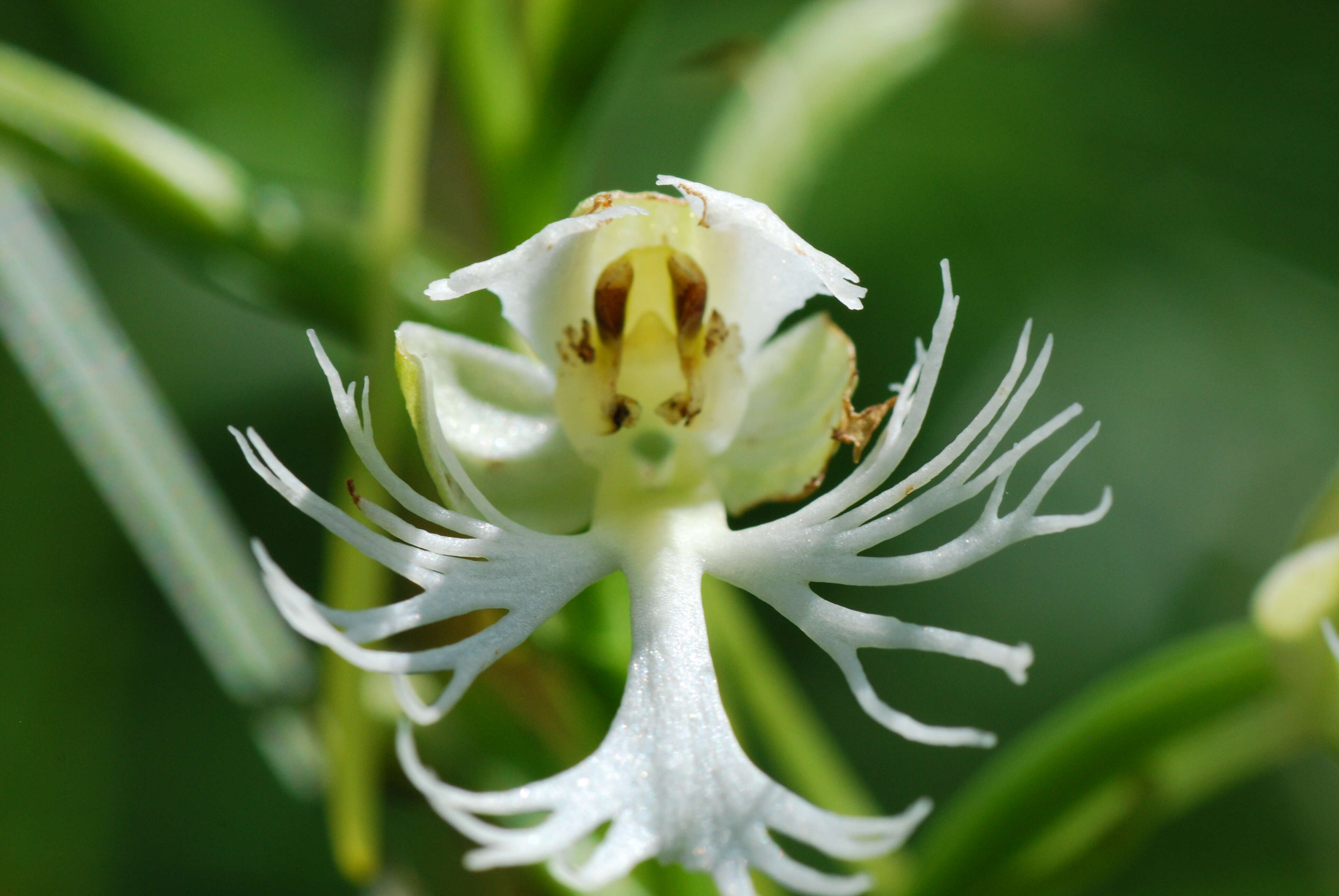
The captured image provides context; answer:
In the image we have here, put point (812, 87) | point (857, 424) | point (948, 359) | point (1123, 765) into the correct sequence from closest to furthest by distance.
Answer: point (857, 424) → point (1123, 765) → point (812, 87) → point (948, 359)

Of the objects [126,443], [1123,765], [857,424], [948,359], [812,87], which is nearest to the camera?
[857,424]

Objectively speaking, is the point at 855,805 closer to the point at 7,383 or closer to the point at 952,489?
the point at 952,489

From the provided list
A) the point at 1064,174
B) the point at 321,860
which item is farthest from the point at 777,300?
the point at 1064,174

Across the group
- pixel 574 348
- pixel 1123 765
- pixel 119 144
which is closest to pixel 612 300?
pixel 574 348

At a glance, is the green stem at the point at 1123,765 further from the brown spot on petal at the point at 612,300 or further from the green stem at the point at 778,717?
the brown spot on petal at the point at 612,300

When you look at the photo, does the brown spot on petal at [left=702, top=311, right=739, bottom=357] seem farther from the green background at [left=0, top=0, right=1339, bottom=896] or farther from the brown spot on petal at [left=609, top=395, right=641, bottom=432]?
the green background at [left=0, top=0, right=1339, bottom=896]

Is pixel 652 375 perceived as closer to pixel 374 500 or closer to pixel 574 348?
pixel 574 348

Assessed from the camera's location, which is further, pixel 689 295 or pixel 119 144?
pixel 119 144
